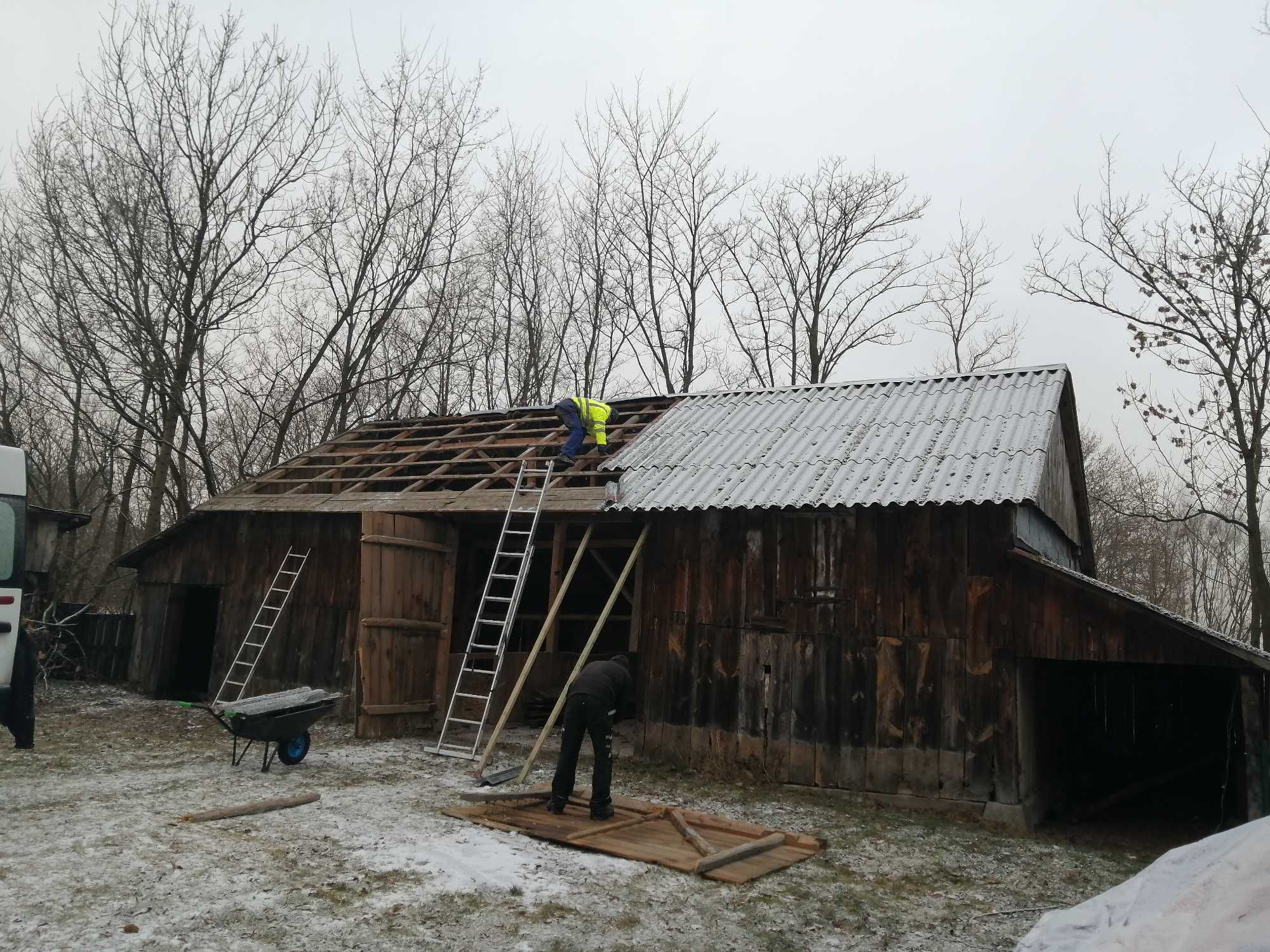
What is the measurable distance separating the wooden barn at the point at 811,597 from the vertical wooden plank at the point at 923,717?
0.08 feet

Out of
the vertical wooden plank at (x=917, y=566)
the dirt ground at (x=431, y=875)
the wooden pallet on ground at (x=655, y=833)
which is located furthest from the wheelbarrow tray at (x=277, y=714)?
the vertical wooden plank at (x=917, y=566)

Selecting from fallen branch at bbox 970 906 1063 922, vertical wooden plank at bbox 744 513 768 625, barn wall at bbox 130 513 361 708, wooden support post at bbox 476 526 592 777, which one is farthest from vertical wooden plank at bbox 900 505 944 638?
barn wall at bbox 130 513 361 708

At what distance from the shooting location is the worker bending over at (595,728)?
25.7 ft

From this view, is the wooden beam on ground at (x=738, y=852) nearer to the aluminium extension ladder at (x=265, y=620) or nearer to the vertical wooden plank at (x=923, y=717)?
the vertical wooden plank at (x=923, y=717)

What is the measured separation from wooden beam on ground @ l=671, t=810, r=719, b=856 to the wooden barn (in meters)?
2.34

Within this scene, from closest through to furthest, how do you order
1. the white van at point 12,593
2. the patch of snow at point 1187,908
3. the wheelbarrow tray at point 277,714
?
1. the patch of snow at point 1187,908
2. the white van at point 12,593
3. the wheelbarrow tray at point 277,714

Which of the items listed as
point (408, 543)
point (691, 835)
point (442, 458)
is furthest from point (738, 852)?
point (442, 458)

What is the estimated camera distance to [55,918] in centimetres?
496

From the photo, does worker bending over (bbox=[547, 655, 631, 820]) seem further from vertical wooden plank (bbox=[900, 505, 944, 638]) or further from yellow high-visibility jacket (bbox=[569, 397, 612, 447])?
yellow high-visibility jacket (bbox=[569, 397, 612, 447])

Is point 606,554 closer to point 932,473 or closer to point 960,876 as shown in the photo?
point 932,473

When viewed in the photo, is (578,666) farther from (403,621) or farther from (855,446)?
(855,446)

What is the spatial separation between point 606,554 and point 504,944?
9831 mm

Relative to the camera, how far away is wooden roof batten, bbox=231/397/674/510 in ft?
41.5

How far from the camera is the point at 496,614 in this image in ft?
45.0
